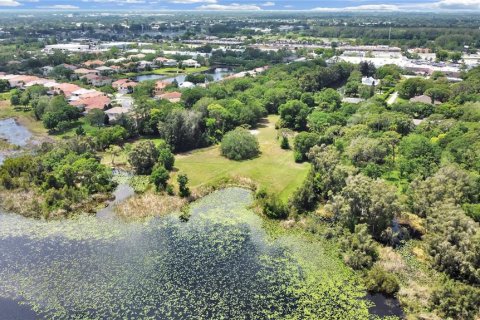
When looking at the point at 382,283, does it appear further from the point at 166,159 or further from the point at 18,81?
the point at 18,81

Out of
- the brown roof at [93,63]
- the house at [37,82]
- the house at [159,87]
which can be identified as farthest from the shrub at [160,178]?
the brown roof at [93,63]

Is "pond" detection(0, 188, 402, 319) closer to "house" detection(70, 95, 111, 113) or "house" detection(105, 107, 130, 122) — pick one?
"house" detection(105, 107, 130, 122)

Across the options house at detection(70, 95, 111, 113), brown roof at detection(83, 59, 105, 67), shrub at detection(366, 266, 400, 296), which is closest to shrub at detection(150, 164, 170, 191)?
shrub at detection(366, 266, 400, 296)

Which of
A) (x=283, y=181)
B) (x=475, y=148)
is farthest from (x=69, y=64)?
(x=475, y=148)

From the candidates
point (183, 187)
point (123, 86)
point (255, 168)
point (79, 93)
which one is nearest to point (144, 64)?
point (123, 86)

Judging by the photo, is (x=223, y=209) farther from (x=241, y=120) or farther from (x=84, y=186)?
(x=241, y=120)
